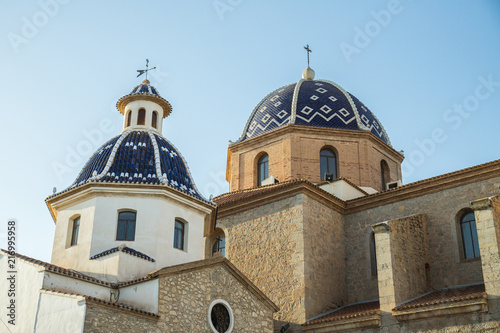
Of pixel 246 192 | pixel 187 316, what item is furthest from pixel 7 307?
pixel 246 192

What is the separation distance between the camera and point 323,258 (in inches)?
685

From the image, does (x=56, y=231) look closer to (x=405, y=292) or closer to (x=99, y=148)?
(x=99, y=148)

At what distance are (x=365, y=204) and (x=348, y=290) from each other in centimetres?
266

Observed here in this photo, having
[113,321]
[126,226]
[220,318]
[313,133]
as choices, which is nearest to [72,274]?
[113,321]

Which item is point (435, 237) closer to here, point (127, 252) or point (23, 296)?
point (127, 252)

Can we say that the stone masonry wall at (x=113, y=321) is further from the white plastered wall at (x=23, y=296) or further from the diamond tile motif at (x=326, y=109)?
the diamond tile motif at (x=326, y=109)

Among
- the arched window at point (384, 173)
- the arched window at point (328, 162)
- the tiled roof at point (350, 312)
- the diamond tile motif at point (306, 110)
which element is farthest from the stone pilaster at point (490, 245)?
the diamond tile motif at point (306, 110)

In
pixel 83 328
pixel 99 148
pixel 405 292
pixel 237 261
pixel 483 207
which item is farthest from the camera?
pixel 237 261

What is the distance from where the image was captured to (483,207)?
1408 cm

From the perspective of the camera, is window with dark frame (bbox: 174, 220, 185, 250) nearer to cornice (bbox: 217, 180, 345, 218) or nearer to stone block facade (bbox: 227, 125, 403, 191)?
cornice (bbox: 217, 180, 345, 218)

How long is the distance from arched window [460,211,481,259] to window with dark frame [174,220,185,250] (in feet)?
25.1

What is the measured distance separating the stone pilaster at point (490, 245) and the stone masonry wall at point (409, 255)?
223 cm

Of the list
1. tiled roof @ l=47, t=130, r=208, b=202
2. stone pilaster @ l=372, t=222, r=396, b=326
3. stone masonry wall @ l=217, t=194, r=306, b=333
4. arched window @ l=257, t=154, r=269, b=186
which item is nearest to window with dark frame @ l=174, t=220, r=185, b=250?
tiled roof @ l=47, t=130, r=208, b=202

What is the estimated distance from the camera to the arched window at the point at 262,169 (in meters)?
21.6
